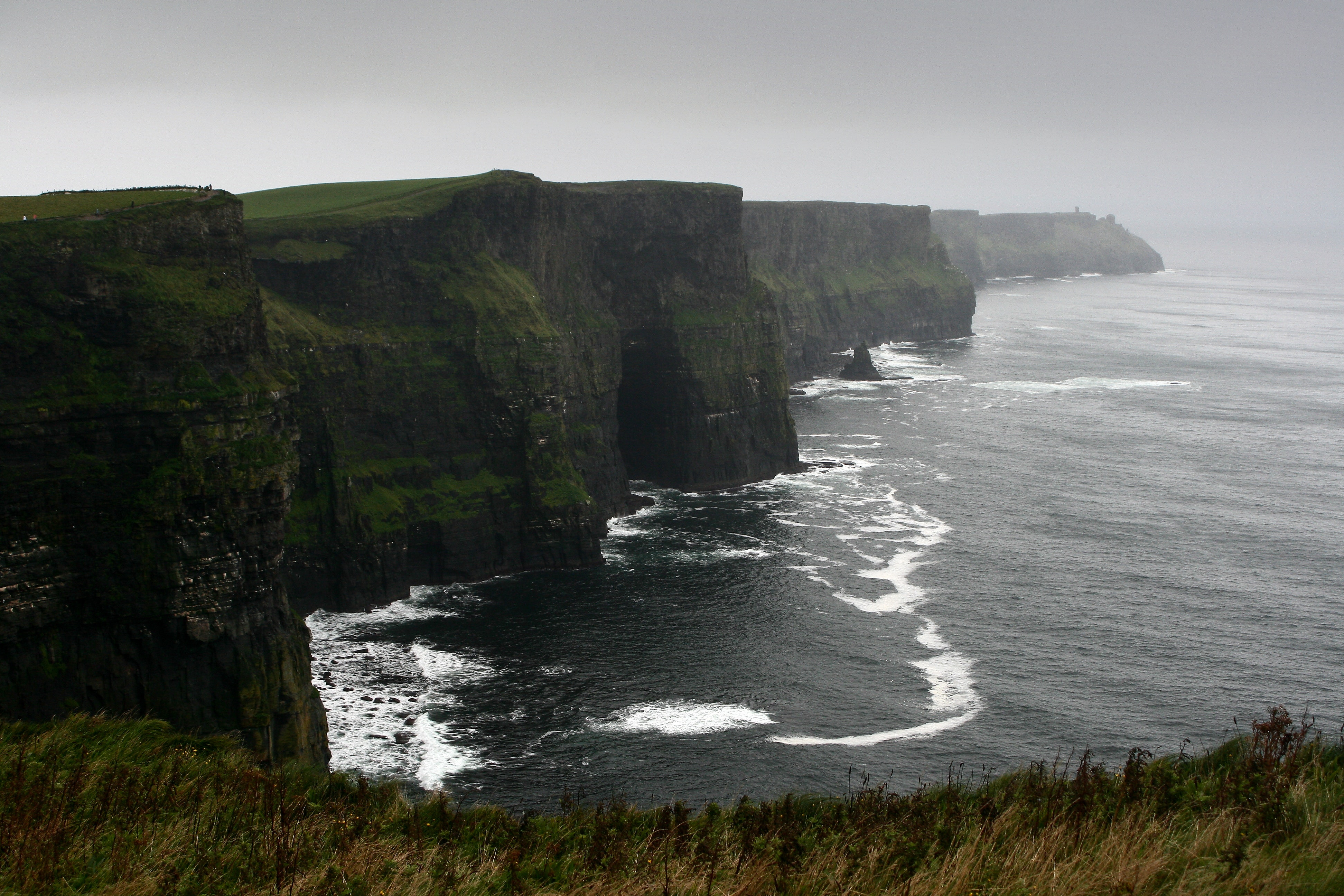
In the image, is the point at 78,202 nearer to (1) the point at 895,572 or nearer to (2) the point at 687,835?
(2) the point at 687,835

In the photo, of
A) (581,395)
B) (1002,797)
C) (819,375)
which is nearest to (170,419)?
(1002,797)

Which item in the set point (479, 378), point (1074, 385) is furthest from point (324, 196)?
point (1074, 385)

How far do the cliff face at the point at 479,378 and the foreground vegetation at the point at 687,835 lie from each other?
154 feet

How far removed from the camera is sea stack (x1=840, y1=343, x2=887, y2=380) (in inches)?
6506

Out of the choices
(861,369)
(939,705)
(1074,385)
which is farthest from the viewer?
(861,369)

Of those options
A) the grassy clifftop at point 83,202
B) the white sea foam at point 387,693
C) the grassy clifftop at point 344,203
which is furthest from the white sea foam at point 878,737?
the grassy clifftop at point 344,203

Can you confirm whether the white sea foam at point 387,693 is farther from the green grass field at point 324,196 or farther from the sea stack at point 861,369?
the sea stack at point 861,369

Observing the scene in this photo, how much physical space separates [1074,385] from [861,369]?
3052 centimetres

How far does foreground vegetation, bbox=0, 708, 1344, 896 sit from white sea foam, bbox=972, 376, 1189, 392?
13425 cm

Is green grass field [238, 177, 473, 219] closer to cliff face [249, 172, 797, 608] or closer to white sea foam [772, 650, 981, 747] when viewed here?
cliff face [249, 172, 797, 608]

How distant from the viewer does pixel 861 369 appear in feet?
544

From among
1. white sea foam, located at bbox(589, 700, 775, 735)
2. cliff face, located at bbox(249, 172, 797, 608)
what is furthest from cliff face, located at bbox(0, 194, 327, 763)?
cliff face, located at bbox(249, 172, 797, 608)

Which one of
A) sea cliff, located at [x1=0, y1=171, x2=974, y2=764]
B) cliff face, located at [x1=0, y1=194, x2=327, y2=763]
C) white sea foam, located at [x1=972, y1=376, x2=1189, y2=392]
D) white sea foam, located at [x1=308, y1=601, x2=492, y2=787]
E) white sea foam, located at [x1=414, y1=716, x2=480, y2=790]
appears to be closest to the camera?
cliff face, located at [x1=0, y1=194, x2=327, y2=763]

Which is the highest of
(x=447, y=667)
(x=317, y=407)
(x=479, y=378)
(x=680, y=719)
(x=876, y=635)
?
(x=479, y=378)
